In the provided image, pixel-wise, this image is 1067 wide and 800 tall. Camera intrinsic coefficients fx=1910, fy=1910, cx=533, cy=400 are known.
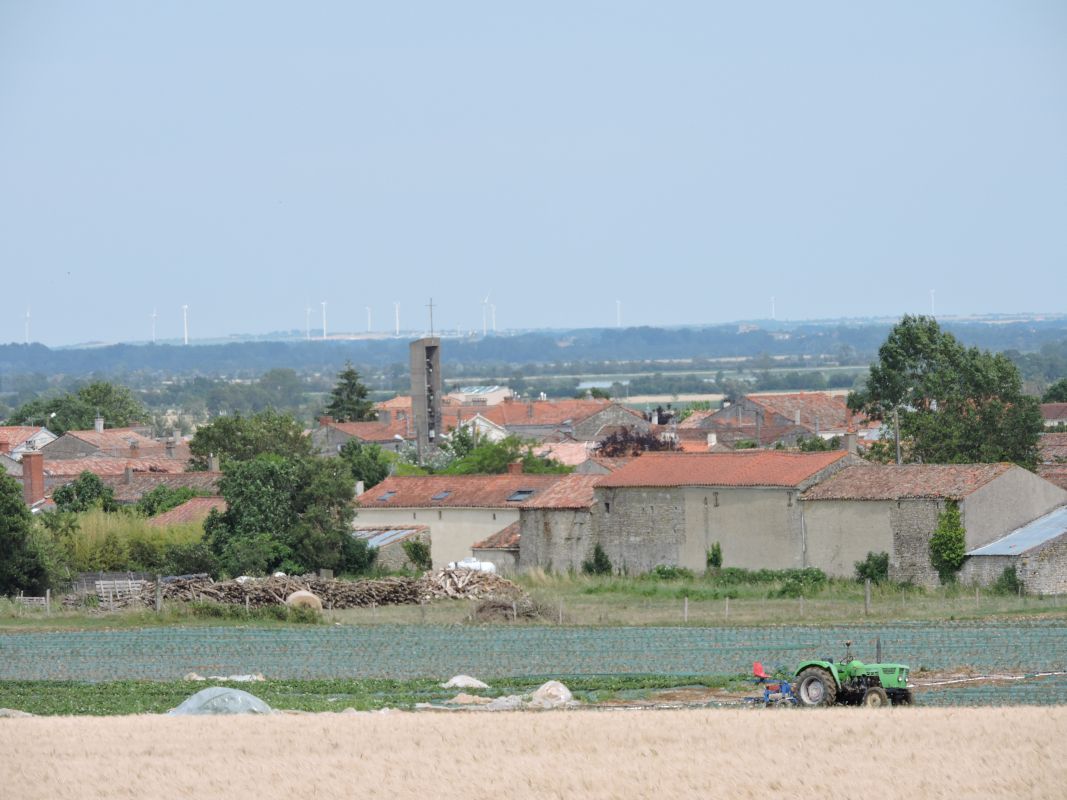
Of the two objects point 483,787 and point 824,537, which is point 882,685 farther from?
point 824,537

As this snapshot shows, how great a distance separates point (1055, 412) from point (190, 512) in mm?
76907

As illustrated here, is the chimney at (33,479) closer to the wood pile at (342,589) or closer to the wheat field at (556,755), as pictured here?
the wood pile at (342,589)

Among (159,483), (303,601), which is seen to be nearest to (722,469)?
(303,601)

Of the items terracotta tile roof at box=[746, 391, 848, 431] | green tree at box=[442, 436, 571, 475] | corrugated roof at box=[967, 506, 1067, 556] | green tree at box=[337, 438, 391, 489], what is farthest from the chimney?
terracotta tile roof at box=[746, 391, 848, 431]

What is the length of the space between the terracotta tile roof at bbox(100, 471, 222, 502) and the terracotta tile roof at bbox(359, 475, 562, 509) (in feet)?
34.8

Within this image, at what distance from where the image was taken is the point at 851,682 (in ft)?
108

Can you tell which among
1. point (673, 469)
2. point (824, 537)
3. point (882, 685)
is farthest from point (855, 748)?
point (673, 469)

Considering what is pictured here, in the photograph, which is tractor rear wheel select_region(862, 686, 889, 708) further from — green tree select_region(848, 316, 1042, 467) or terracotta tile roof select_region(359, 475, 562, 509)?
green tree select_region(848, 316, 1042, 467)

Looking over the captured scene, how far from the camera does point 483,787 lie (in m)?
25.7

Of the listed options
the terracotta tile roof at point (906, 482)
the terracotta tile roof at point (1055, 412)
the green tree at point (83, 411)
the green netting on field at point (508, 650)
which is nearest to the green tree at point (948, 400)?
the terracotta tile roof at point (906, 482)

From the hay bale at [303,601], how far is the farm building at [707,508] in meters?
13.4

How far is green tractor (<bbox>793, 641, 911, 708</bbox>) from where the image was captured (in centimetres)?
3256

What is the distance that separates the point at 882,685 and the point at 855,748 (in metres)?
5.36

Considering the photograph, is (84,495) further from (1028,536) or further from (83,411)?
(83,411)
